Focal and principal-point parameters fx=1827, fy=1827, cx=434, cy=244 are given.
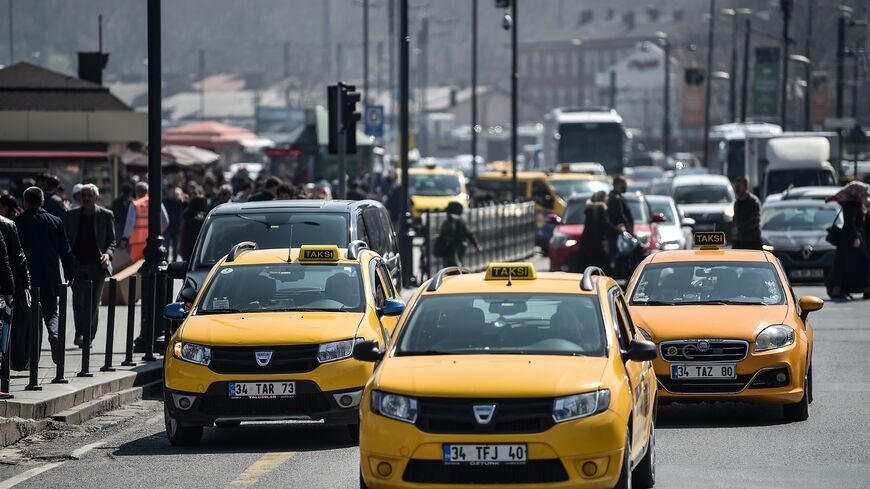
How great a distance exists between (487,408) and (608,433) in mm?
604

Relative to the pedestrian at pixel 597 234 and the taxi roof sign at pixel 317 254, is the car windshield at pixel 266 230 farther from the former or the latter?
the pedestrian at pixel 597 234

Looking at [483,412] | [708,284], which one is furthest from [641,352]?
[708,284]

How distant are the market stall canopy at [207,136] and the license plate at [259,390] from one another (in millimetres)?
Result: 48158

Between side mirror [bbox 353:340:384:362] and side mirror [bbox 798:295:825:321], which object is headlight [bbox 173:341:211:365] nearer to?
side mirror [bbox 353:340:384:362]

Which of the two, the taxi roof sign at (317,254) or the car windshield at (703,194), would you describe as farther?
the car windshield at (703,194)

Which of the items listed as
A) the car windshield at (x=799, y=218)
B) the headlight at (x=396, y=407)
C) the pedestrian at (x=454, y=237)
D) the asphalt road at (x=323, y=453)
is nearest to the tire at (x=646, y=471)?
the asphalt road at (x=323, y=453)

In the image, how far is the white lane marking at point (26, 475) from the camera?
10.8 metres

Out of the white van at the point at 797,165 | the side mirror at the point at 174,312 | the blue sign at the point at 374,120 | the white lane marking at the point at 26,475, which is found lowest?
the white lane marking at the point at 26,475

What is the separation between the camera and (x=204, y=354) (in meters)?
12.5

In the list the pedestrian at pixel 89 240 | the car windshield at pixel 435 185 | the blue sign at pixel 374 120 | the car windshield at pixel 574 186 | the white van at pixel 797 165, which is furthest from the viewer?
the car windshield at pixel 435 185

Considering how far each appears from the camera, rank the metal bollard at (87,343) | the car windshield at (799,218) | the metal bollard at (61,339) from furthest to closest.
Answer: the car windshield at (799,218), the metal bollard at (87,343), the metal bollard at (61,339)

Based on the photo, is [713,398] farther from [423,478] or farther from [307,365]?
[423,478]

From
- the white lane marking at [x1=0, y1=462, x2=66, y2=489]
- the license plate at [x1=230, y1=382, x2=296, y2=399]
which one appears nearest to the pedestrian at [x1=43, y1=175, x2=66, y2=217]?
the license plate at [x1=230, y1=382, x2=296, y2=399]

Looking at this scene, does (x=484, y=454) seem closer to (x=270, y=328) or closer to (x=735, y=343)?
(x=270, y=328)
